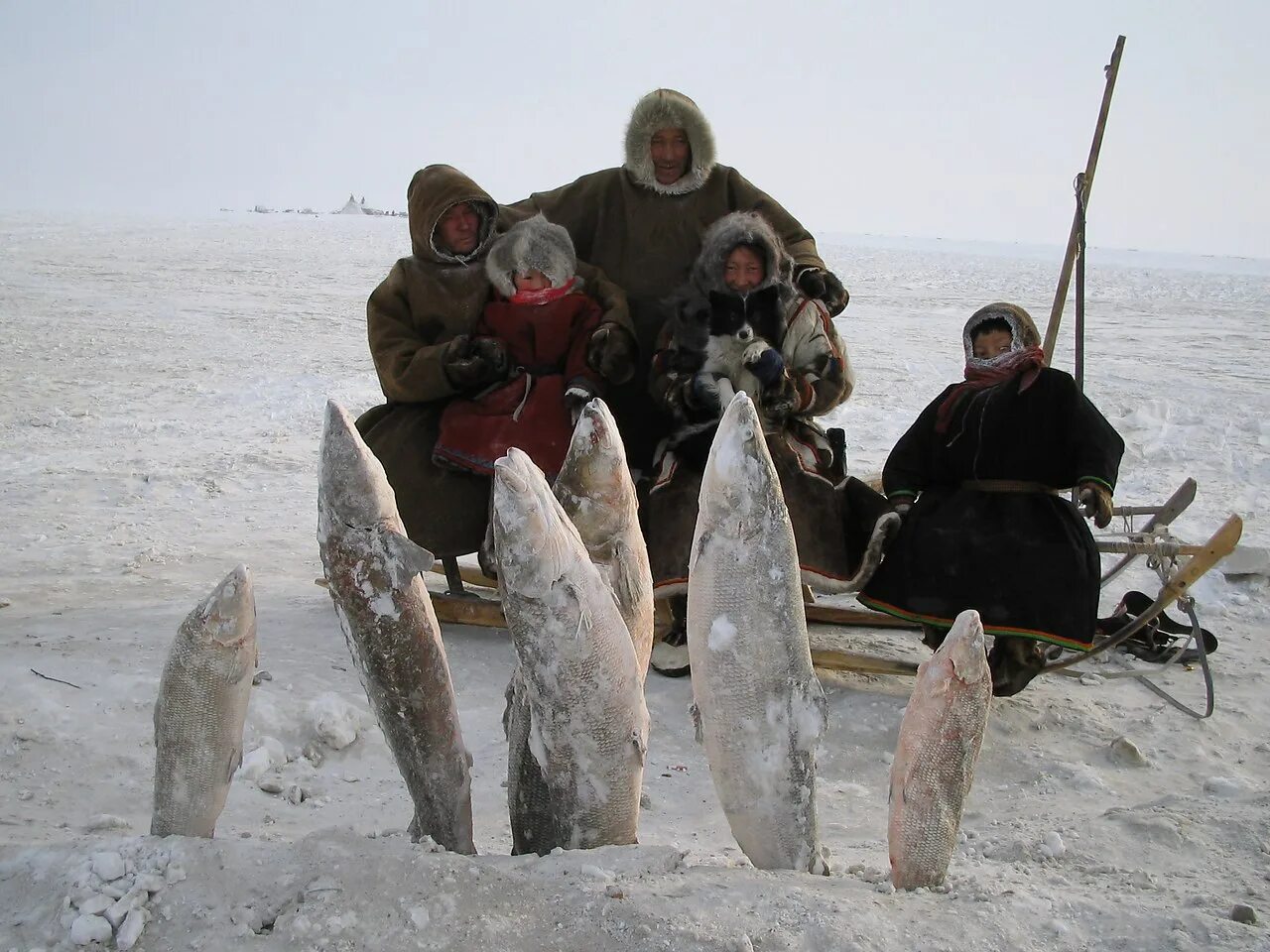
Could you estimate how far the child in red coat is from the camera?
4.57 meters

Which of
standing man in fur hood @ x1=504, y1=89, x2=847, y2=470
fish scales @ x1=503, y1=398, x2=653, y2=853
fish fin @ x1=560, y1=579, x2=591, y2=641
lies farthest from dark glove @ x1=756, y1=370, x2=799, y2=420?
fish fin @ x1=560, y1=579, x2=591, y2=641

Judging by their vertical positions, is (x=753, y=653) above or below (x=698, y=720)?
above

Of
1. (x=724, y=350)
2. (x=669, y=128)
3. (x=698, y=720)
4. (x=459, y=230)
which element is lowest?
(x=698, y=720)

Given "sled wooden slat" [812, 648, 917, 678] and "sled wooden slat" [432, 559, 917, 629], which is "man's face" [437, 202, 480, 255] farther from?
"sled wooden slat" [812, 648, 917, 678]

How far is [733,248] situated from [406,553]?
8.29 feet

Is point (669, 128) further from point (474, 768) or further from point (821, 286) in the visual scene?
point (474, 768)

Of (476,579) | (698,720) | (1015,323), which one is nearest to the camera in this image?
(698,720)

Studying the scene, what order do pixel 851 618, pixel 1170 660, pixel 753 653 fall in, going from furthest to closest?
pixel 851 618 < pixel 1170 660 < pixel 753 653

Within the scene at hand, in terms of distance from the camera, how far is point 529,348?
185 inches

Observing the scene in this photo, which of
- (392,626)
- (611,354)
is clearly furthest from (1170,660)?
(392,626)

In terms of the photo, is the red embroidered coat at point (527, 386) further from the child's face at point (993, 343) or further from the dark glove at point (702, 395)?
the child's face at point (993, 343)

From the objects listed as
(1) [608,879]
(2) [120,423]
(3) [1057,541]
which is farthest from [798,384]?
(2) [120,423]

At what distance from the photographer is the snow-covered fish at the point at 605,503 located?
2.62m

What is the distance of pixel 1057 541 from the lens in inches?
155
